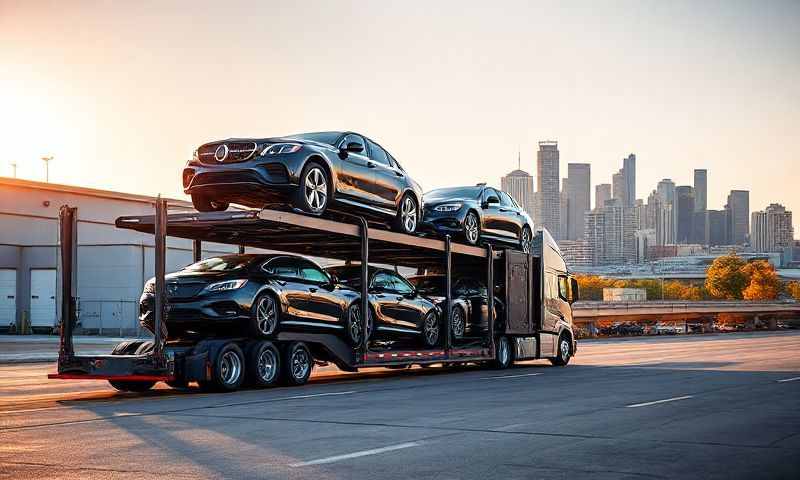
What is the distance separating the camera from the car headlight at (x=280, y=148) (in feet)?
52.4

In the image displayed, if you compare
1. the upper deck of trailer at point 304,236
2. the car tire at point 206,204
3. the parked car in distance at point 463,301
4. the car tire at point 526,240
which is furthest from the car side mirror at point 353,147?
the car tire at point 526,240

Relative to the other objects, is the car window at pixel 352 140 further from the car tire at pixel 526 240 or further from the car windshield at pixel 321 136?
the car tire at pixel 526 240

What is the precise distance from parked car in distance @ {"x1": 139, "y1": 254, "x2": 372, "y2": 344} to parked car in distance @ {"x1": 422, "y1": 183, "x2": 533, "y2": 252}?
499cm

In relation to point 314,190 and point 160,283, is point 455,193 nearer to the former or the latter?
point 314,190

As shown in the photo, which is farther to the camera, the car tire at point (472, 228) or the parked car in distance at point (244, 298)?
the car tire at point (472, 228)

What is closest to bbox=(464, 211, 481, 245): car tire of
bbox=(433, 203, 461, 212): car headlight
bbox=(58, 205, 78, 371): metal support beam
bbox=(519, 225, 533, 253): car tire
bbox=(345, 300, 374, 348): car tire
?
bbox=(433, 203, 461, 212): car headlight

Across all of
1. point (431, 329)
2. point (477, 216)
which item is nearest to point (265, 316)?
point (431, 329)

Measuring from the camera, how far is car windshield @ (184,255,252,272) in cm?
1689

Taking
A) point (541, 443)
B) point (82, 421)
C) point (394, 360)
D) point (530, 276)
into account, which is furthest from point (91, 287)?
point (541, 443)

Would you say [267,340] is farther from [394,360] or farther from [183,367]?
[394,360]

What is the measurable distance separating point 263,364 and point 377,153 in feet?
14.4

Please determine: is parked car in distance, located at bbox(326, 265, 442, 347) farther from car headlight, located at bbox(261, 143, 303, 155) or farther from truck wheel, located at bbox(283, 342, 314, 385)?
car headlight, located at bbox(261, 143, 303, 155)

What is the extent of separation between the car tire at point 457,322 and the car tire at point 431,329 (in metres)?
0.54

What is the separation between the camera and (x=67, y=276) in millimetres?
15438
